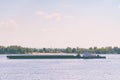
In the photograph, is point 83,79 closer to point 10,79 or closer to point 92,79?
point 92,79

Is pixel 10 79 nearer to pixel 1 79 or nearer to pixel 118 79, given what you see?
pixel 1 79

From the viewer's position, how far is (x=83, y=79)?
75875mm

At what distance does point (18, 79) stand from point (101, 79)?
1530 cm

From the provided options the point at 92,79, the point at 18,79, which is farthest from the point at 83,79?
the point at 18,79

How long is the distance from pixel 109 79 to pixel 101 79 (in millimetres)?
1464

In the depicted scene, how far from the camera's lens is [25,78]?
77.6 m

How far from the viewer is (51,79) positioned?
76.9 meters

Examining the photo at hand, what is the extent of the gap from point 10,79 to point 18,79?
1.47 metres

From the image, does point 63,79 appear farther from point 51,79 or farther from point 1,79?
point 1,79

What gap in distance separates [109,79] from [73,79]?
664cm

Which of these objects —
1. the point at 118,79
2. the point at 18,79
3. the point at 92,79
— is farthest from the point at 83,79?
the point at 18,79

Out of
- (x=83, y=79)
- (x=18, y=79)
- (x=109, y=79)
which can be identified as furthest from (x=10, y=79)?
(x=109, y=79)

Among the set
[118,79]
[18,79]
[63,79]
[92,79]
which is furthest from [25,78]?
[118,79]

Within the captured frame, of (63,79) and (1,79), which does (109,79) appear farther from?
(1,79)
